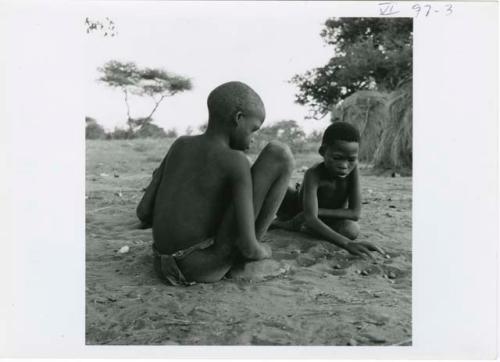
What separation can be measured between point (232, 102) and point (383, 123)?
155 inches

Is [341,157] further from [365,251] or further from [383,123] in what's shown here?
[383,123]

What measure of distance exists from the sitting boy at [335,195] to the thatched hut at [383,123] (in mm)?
2403

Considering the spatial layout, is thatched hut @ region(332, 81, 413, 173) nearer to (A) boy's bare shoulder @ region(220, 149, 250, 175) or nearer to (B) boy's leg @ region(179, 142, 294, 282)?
(B) boy's leg @ region(179, 142, 294, 282)

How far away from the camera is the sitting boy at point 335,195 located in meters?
3.74

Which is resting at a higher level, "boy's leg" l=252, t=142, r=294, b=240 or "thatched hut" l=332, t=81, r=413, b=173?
"thatched hut" l=332, t=81, r=413, b=173

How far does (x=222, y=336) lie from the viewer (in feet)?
9.65

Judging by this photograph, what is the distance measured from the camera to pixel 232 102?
313 centimetres

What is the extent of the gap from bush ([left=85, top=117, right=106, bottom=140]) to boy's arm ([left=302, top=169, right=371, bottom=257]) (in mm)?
2411

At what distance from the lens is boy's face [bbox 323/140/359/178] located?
3.73m

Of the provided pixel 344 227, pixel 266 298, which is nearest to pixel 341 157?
pixel 344 227

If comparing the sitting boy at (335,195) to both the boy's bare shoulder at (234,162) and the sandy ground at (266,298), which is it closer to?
the sandy ground at (266,298)

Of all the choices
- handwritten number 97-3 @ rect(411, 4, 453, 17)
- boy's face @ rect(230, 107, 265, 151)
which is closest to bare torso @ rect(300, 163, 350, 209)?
boy's face @ rect(230, 107, 265, 151)

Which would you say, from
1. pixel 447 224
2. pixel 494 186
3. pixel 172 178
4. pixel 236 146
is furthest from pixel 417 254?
pixel 172 178

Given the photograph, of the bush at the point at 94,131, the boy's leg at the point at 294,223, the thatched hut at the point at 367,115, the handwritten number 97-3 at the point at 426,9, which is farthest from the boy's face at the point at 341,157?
the thatched hut at the point at 367,115
